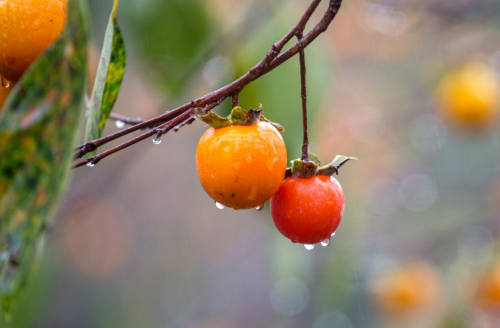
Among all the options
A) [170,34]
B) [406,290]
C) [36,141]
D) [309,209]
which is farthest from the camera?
[406,290]

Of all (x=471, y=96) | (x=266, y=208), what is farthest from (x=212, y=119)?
(x=471, y=96)

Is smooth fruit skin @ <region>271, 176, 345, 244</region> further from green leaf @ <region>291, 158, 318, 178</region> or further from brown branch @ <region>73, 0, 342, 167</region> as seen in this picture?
brown branch @ <region>73, 0, 342, 167</region>

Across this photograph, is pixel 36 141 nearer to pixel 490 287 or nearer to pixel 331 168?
pixel 331 168

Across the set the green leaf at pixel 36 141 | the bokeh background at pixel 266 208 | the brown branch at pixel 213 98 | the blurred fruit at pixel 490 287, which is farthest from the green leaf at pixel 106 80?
the blurred fruit at pixel 490 287

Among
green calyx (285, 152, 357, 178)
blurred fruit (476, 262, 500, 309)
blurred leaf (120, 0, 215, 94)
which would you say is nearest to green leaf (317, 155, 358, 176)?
green calyx (285, 152, 357, 178)

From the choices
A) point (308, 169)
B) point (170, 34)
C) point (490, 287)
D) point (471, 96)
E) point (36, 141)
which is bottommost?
point (36, 141)
